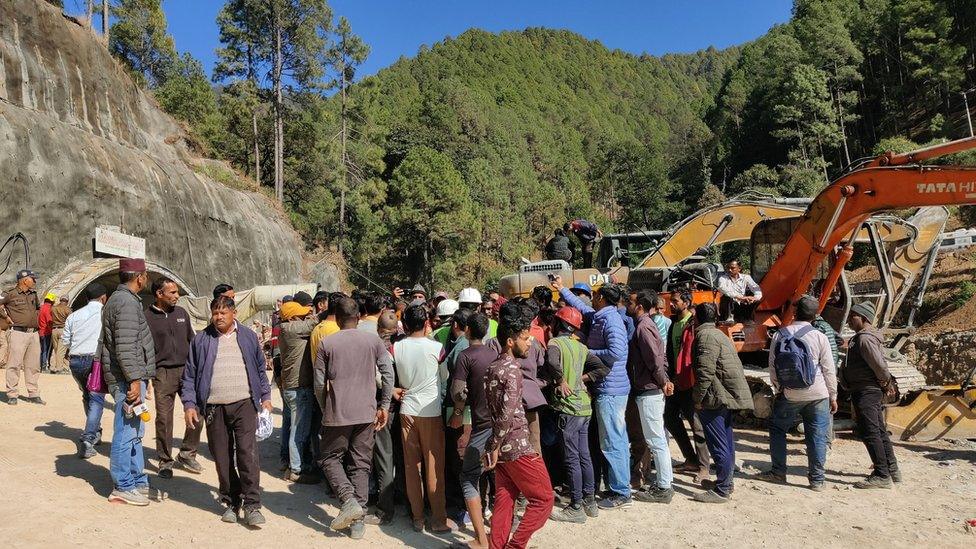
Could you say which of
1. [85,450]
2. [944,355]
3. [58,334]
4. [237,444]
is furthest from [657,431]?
[58,334]

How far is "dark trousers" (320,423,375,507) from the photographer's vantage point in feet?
16.3

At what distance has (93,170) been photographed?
1648 centimetres

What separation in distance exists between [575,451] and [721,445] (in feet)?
5.15

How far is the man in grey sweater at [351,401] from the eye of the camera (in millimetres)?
4988

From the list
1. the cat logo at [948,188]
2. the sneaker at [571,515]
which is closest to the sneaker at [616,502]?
the sneaker at [571,515]

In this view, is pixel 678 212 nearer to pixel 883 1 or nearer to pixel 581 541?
pixel 883 1

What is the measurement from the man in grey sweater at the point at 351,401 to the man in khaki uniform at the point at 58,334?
1040 cm

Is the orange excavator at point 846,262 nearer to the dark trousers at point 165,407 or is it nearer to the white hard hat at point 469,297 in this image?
the white hard hat at point 469,297

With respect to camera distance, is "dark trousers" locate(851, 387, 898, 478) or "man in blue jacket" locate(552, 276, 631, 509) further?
"dark trousers" locate(851, 387, 898, 478)

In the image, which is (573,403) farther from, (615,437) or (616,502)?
(616,502)

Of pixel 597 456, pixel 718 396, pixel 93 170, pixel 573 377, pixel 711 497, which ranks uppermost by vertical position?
pixel 93 170

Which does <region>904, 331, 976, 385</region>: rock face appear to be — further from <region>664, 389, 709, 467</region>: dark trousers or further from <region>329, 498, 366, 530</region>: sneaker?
<region>329, 498, 366, 530</region>: sneaker

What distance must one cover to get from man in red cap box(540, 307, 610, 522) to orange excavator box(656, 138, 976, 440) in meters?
3.82

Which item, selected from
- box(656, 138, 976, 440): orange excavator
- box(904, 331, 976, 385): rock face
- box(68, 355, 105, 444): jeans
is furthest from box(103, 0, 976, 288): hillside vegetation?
box(68, 355, 105, 444): jeans
